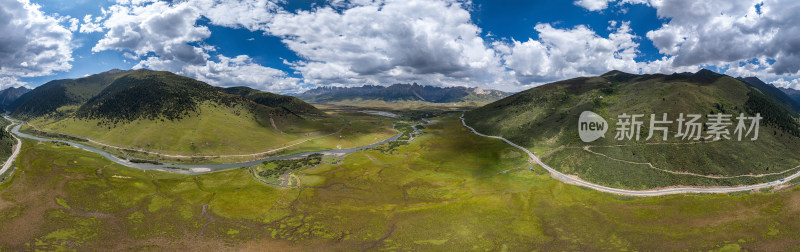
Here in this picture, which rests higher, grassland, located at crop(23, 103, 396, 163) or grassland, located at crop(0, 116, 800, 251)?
grassland, located at crop(23, 103, 396, 163)

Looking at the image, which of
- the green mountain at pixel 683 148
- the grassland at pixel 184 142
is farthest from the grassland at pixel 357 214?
the grassland at pixel 184 142

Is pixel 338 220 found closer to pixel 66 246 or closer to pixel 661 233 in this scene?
pixel 66 246

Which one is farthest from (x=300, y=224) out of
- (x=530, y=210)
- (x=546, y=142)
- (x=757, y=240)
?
(x=546, y=142)

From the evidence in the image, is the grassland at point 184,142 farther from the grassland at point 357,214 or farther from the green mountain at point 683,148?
the green mountain at point 683,148

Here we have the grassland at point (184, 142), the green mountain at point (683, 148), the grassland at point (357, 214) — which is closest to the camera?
the grassland at point (357, 214)

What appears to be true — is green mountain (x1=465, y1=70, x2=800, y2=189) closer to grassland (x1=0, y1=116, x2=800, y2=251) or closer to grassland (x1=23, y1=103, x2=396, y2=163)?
grassland (x1=0, y1=116, x2=800, y2=251)

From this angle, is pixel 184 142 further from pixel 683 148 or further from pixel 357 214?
pixel 683 148

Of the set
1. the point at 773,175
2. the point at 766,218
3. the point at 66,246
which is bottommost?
the point at 66,246

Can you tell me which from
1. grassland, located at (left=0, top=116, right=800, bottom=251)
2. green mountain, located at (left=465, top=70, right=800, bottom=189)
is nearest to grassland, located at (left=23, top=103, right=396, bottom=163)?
grassland, located at (left=0, top=116, right=800, bottom=251)

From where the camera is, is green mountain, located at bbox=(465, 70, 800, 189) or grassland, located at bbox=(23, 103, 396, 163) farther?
grassland, located at bbox=(23, 103, 396, 163)
